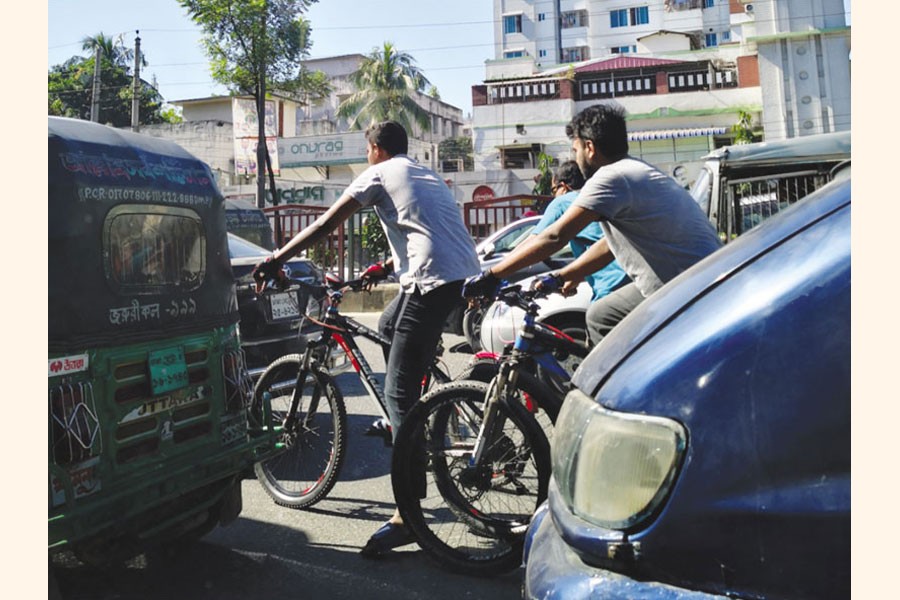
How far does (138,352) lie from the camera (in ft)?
9.83

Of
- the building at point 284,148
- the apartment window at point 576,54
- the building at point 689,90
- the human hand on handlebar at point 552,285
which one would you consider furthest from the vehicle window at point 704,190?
the apartment window at point 576,54

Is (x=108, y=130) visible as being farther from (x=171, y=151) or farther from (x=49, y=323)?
(x=49, y=323)

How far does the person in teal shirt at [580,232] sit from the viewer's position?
13.7ft

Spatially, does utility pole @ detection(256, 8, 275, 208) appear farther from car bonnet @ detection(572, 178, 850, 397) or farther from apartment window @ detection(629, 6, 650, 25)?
apartment window @ detection(629, 6, 650, 25)

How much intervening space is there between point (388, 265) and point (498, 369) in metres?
1.01

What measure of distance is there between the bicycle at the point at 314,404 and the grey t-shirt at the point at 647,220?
45.3 inches

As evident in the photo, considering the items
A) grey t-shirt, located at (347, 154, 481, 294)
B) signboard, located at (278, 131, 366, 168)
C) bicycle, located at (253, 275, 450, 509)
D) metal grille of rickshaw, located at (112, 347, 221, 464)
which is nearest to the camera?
metal grille of rickshaw, located at (112, 347, 221, 464)

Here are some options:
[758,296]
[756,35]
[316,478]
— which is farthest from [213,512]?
[756,35]

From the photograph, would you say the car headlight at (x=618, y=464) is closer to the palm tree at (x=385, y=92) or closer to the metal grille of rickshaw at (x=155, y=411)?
the metal grille of rickshaw at (x=155, y=411)

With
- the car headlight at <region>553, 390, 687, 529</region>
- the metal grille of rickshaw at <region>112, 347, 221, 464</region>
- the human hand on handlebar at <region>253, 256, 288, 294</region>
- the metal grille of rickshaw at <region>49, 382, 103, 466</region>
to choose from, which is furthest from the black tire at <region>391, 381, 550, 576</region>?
the car headlight at <region>553, 390, 687, 529</region>

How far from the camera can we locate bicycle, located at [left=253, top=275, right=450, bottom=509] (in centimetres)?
393

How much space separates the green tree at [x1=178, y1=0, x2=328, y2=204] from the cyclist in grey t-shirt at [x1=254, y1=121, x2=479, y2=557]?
28077 mm

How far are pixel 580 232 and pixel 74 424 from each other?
2.16m

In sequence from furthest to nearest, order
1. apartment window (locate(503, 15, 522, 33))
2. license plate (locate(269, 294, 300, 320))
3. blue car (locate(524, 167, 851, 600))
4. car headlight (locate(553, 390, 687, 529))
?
apartment window (locate(503, 15, 522, 33))
license plate (locate(269, 294, 300, 320))
car headlight (locate(553, 390, 687, 529))
blue car (locate(524, 167, 851, 600))
